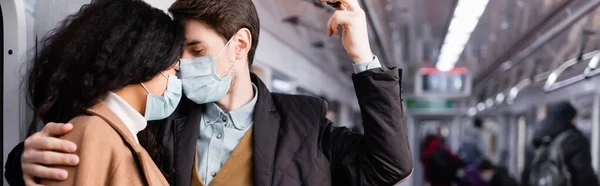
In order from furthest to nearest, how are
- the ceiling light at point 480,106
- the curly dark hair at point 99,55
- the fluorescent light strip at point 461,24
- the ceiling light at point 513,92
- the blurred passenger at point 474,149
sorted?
the blurred passenger at point 474,149
the ceiling light at point 480,106
the ceiling light at point 513,92
the fluorescent light strip at point 461,24
the curly dark hair at point 99,55

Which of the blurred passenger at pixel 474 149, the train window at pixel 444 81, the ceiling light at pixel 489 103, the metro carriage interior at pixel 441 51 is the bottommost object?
the blurred passenger at pixel 474 149

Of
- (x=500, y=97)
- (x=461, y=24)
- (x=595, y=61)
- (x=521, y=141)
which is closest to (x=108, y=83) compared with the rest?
(x=461, y=24)

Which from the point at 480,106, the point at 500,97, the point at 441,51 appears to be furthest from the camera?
the point at 480,106

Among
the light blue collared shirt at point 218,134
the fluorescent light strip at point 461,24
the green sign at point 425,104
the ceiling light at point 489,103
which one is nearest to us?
the light blue collared shirt at point 218,134

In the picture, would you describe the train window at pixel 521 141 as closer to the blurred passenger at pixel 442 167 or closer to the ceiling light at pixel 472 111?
the blurred passenger at pixel 442 167

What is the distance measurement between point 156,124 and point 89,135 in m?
0.48

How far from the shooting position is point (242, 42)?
1926 millimetres

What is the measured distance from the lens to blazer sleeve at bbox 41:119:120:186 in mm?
1397

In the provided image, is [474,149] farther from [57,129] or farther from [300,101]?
[57,129]

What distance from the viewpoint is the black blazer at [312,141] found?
1.73 m

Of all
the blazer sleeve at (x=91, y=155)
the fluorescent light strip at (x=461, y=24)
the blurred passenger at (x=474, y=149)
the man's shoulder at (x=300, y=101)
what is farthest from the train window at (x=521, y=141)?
the blazer sleeve at (x=91, y=155)

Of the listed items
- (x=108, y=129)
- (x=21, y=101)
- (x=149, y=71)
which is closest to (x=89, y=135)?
(x=108, y=129)

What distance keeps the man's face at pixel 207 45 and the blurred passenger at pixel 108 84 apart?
6.1 inches

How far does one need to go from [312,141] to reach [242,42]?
1.12 ft
